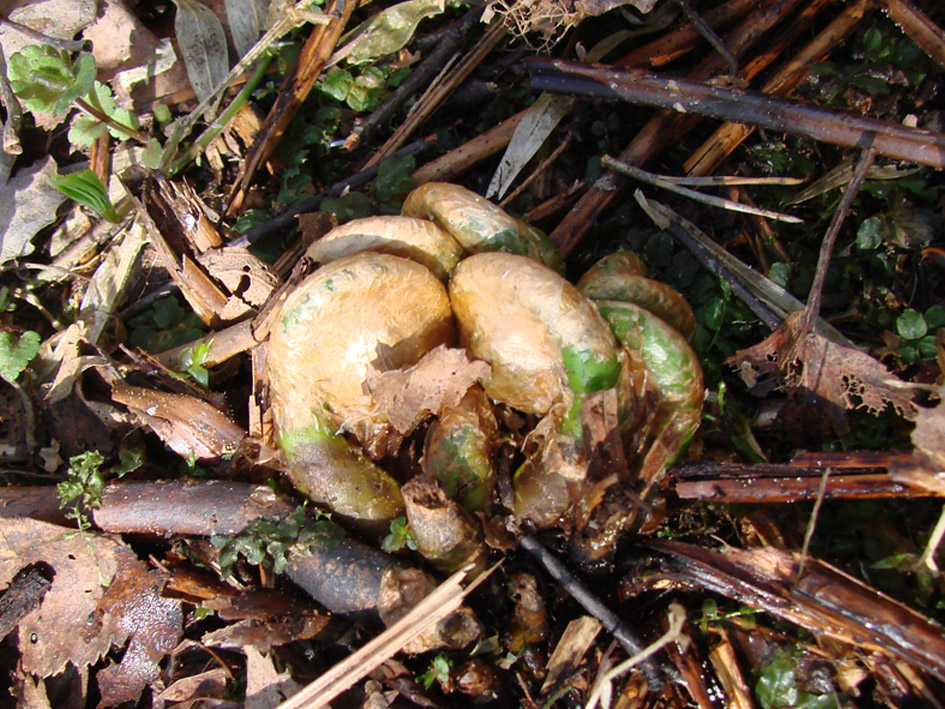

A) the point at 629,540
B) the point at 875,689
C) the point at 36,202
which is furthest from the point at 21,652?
the point at 875,689

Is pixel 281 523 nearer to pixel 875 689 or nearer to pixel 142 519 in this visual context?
pixel 142 519

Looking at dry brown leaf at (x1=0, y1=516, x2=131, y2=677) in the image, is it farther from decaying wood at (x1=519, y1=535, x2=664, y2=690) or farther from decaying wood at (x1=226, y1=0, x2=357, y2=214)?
decaying wood at (x1=226, y1=0, x2=357, y2=214)

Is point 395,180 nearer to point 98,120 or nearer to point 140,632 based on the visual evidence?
point 98,120

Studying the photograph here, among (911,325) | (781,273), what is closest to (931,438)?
(911,325)

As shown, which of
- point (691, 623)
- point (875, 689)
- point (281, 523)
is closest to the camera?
point (875, 689)

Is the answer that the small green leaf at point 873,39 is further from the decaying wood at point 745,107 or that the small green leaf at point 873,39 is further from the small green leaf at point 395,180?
the small green leaf at point 395,180

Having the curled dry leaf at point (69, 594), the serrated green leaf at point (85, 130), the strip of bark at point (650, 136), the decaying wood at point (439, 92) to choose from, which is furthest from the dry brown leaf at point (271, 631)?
the serrated green leaf at point (85, 130)

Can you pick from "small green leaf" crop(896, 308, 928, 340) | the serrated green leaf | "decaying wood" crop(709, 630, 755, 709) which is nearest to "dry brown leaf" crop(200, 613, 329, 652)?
"decaying wood" crop(709, 630, 755, 709)
